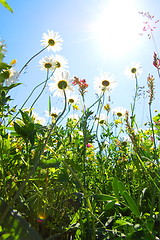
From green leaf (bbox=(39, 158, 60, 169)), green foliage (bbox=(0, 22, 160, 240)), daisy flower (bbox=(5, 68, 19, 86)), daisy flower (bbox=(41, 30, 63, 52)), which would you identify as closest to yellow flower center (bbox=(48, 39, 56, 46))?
daisy flower (bbox=(41, 30, 63, 52))

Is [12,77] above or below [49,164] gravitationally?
above

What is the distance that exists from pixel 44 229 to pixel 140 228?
38cm

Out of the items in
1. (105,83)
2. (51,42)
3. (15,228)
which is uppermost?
(51,42)

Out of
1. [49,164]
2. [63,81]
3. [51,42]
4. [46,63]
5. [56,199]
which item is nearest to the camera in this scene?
[49,164]

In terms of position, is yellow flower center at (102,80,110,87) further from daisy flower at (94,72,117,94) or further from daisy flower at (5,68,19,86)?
daisy flower at (5,68,19,86)

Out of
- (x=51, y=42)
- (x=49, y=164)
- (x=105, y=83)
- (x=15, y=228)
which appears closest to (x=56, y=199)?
(x=49, y=164)

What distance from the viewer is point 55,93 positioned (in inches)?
57.7

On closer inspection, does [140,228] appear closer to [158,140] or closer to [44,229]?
[44,229]

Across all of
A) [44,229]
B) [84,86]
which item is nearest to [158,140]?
[84,86]

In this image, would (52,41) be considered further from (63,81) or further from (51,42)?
(63,81)

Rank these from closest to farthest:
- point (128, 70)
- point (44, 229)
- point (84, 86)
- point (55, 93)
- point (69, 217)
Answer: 1. point (44, 229)
2. point (69, 217)
3. point (84, 86)
4. point (55, 93)
5. point (128, 70)

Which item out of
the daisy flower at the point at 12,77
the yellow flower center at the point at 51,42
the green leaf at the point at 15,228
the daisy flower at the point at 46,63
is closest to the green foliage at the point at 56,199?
the green leaf at the point at 15,228

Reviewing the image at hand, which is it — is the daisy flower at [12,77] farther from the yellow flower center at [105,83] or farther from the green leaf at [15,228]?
the yellow flower center at [105,83]

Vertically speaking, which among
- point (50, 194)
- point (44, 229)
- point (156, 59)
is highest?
point (156, 59)
